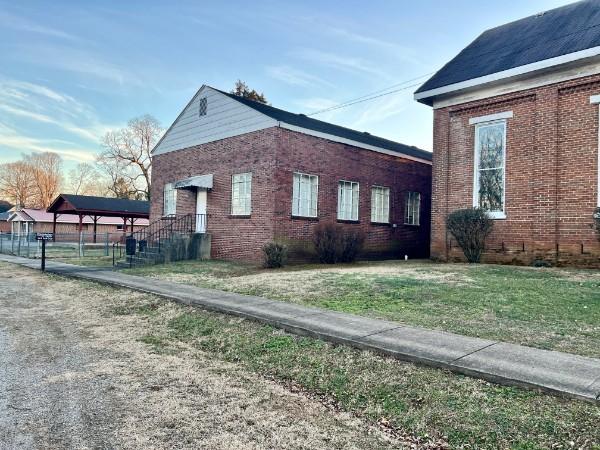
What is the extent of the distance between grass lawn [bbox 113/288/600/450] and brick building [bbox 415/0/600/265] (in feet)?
31.5

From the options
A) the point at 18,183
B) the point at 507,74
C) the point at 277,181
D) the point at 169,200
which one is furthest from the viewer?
the point at 18,183

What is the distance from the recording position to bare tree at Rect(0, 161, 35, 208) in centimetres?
7419

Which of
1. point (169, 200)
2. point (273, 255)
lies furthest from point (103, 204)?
point (273, 255)

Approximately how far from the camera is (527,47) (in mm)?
13328

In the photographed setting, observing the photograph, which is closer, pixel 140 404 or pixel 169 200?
pixel 140 404

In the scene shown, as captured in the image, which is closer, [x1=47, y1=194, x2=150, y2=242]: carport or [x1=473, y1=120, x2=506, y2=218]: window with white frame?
[x1=473, y1=120, x2=506, y2=218]: window with white frame

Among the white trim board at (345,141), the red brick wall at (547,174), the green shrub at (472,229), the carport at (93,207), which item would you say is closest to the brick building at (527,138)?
the red brick wall at (547,174)

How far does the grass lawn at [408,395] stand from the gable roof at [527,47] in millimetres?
11002

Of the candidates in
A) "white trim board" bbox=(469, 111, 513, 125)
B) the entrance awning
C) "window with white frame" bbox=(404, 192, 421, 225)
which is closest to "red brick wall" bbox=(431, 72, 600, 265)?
"white trim board" bbox=(469, 111, 513, 125)

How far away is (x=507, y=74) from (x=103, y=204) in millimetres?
35481

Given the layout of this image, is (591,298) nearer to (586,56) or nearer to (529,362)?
(529,362)

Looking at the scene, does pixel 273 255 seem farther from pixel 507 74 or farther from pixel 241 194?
pixel 507 74

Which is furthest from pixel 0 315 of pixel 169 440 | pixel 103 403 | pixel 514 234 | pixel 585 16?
pixel 585 16

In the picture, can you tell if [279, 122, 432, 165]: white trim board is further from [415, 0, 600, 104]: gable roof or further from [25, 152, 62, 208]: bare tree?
[25, 152, 62, 208]: bare tree
